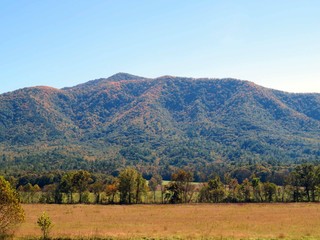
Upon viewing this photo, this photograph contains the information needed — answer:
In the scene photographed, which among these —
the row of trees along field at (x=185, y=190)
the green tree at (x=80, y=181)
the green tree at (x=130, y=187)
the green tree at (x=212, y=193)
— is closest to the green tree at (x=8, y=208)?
the green tree at (x=130, y=187)

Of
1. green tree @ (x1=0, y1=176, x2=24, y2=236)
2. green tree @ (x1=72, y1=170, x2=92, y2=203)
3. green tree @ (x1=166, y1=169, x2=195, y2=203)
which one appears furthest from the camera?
green tree @ (x1=72, y1=170, x2=92, y2=203)

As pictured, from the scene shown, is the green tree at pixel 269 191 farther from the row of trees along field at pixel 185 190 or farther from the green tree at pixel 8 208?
the green tree at pixel 8 208

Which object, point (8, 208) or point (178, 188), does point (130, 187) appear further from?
point (8, 208)

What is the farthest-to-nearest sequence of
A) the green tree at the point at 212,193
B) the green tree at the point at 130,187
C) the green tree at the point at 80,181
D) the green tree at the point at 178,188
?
the green tree at the point at 80,181, the green tree at the point at 212,193, the green tree at the point at 130,187, the green tree at the point at 178,188

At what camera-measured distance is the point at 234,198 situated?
314 ft

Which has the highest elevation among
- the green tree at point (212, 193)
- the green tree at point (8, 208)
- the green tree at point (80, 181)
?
the green tree at point (8, 208)

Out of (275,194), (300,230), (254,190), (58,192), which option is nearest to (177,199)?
(254,190)

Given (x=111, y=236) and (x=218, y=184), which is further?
(x=218, y=184)

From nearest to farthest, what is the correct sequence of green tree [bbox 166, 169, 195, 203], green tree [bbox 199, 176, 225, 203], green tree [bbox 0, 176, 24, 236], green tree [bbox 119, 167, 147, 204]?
green tree [bbox 0, 176, 24, 236], green tree [bbox 166, 169, 195, 203], green tree [bbox 119, 167, 147, 204], green tree [bbox 199, 176, 225, 203]

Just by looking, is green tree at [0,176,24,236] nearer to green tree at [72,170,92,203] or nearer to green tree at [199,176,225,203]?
green tree at [72,170,92,203]

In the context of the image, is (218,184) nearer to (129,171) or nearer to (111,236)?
(129,171)

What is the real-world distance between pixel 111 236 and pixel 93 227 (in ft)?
35.4

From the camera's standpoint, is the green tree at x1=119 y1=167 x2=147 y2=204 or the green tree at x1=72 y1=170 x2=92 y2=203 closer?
the green tree at x1=119 y1=167 x2=147 y2=204

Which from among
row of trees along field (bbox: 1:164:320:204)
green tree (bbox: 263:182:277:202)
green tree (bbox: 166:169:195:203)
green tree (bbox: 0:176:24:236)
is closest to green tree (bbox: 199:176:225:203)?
row of trees along field (bbox: 1:164:320:204)
